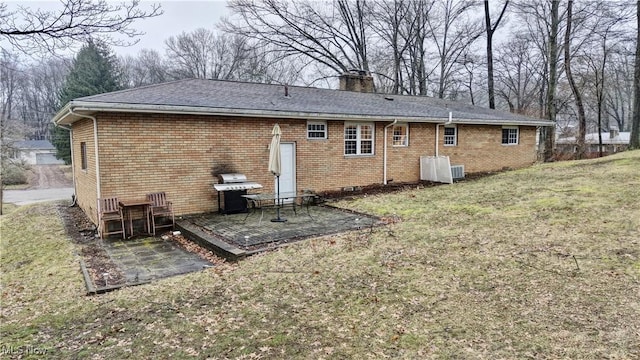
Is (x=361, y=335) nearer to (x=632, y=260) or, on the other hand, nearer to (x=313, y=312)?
(x=313, y=312)

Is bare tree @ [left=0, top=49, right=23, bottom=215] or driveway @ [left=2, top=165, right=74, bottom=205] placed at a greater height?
bare tree @ [left=0, top=49, right=23, bottom=215]

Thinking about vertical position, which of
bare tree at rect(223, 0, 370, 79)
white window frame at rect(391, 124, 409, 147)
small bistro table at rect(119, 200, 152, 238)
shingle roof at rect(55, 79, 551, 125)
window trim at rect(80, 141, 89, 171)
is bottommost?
small bistro table at rect(119, 200, 152, 238)

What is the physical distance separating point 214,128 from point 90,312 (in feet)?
19.4

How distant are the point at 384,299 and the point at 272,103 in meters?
8.00

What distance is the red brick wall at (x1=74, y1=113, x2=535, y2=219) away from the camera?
866 centimetres

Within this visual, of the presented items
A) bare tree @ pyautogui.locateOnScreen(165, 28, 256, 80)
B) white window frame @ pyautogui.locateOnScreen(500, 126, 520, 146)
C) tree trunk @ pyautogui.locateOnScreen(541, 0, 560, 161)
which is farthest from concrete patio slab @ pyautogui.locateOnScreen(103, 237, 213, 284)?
bare tree @ pyautogui.locateOnScreen(165, 28, 256, 80)

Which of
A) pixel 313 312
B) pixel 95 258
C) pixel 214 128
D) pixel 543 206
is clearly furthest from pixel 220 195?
pixel 543 206

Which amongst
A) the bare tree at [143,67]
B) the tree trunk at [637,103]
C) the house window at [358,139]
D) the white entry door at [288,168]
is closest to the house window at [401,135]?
the house window at [358,139]

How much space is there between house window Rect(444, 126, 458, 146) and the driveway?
22.6 m

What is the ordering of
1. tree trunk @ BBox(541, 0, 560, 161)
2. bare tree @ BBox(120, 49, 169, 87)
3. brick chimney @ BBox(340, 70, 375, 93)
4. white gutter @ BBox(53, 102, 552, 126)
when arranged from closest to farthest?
1. white gutter @ BBox(53, 102, 552, 126)
2. brick chimney @ BBox(340, 70, 375, 93)
3. tree trunk @ BBox(541, 0, 560, 161)
4. bare tree @ BBox(120, 49, 169, 87)

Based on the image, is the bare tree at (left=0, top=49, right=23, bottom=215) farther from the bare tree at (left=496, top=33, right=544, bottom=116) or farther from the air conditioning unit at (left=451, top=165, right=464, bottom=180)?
the bare tree at (left=496, top=33, right=544, bottom=116)

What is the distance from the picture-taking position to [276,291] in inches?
200

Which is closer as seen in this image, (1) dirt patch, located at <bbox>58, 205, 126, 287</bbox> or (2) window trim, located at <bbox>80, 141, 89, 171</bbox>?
(1) dirt patch, located at <bbox>58, 205, 126, 287</bbox>

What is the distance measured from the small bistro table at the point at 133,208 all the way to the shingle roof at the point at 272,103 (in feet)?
6.76
